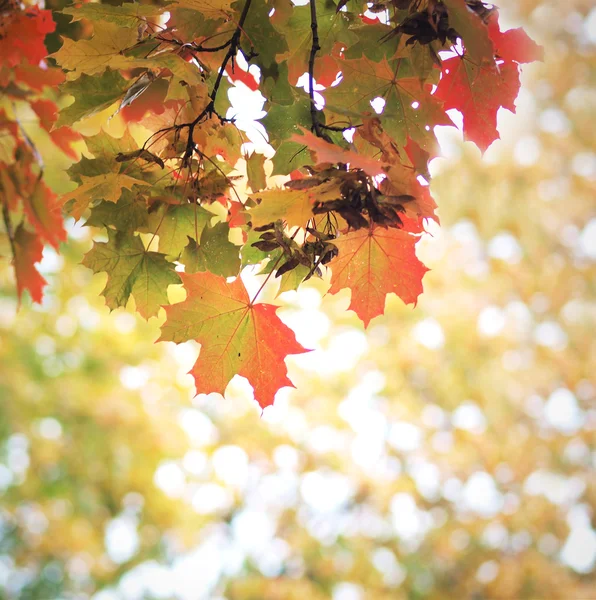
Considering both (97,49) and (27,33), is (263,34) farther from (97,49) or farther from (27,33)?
(27,33)

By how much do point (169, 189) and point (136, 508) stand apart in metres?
3.25

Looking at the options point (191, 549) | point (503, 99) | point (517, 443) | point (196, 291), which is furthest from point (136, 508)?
point (503, 99)

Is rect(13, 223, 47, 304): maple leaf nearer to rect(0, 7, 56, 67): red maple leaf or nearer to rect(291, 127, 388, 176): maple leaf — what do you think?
rect(0, 7, 56, 67): red maple leaf

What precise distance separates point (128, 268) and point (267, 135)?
0.86 feet

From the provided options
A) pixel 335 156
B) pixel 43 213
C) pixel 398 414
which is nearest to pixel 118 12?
pixel 335 156

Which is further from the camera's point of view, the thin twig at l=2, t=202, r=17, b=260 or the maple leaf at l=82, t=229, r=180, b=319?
the thin twig at l=2, t=202, r=17, b=260

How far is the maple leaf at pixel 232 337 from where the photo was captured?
2.51 feet

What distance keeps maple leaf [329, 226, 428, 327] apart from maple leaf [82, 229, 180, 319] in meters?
0.23

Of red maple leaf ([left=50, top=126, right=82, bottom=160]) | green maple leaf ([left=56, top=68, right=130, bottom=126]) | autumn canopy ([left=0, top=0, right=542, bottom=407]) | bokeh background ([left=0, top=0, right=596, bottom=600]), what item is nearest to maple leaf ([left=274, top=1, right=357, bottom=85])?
autumn canopy ([left=0, top=0, right=542, bottom=407])

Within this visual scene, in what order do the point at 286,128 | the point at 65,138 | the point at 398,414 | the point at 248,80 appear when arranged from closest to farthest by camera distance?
the point at 286,128
the point at 248,80
the point at 65,138
the point at 398,414

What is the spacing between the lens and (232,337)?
2.54 ft

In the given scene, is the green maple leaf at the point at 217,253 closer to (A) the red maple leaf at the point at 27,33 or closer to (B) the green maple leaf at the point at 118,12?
(B) the green maple leaf at the point at 118,12

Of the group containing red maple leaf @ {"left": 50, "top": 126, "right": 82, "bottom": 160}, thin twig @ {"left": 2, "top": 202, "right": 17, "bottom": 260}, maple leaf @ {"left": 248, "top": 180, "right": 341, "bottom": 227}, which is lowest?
thin twig @ {"left": 2, "top": 202, "right": 17, "bottom": 260}

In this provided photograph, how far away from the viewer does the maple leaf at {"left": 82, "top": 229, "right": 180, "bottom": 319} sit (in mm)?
790
